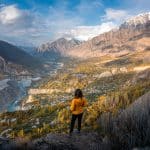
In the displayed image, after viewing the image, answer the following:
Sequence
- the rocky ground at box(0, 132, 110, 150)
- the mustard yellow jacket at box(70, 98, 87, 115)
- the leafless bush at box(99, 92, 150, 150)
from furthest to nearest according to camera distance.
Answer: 1. the mustard yellow jacket at box(70, 98, 87, 115)
2. the rocky ground at box(0, 132, 110, 150)
3. the leafless bush at box(99, 92, 150, 150)

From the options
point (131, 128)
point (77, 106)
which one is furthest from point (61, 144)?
point (77, 106)

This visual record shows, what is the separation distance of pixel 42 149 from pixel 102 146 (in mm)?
4041

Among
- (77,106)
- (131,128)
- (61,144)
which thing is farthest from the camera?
(77,106)

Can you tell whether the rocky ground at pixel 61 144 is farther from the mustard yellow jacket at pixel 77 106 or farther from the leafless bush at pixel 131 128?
the mustard yellow jacket at pixel 77 106

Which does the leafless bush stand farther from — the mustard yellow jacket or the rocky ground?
the mustard yellow jacket

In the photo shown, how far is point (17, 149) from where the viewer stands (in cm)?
1644

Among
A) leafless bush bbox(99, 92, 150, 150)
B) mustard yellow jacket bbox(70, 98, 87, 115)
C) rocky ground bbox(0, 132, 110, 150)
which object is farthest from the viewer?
mustard yellow jacket bbox(70, 98, 87, 115)

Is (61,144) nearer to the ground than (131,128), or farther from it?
nearer to the ground

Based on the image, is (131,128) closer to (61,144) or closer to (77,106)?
(61,144)

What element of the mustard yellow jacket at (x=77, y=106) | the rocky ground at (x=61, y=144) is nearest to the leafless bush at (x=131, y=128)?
the rocky ground at (x=61, y=144)

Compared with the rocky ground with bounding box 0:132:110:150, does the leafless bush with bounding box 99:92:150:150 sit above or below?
above

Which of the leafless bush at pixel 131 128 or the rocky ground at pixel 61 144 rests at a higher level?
the leafless bush at pixel 131 128

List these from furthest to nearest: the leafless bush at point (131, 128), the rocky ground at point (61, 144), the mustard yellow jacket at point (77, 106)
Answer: the mustard yellow jacket at point (77, 106), the rocky ground at point (61, 144), the leafless bush at point (131, 128)

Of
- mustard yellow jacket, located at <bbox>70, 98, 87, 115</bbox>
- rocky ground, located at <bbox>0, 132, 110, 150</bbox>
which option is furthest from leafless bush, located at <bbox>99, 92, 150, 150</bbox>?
mustard yellow jacket, located at <bbox>70, 98, 87, 115</bbox>
